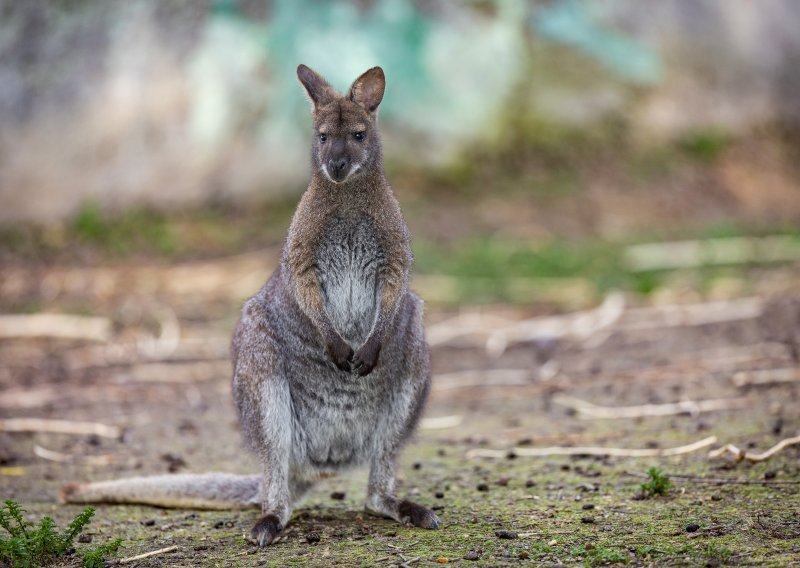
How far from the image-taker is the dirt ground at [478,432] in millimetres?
3605

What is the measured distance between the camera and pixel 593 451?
4785 millimetres

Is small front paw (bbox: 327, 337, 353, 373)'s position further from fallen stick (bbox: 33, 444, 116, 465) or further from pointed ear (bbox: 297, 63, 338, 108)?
fallen stick (bbox: 33, 444, 116, 465)

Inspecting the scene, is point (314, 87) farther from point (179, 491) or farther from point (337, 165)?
point (179, 491)

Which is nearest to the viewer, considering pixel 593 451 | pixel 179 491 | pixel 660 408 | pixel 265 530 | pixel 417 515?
pixel 265 530

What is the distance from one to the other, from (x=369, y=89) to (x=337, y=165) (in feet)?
1.39

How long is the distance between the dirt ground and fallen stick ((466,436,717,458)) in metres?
0.03

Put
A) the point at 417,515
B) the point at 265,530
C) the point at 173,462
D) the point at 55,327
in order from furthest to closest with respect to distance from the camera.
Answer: the point at 55,327 < the point at 173,462 < the point at 417,515 < the point at 265,530

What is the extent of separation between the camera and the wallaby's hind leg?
3.99m

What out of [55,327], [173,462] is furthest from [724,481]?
[55,327]

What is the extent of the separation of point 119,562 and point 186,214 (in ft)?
23.6

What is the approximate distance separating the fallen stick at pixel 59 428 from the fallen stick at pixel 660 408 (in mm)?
2555

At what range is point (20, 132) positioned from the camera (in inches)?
394

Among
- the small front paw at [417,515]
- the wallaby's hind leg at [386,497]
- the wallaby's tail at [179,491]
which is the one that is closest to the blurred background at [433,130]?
the wallaby's tail at [179,491]

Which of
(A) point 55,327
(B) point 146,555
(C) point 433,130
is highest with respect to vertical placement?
(C) point 433,130
